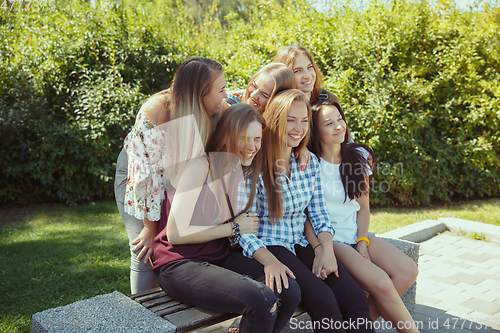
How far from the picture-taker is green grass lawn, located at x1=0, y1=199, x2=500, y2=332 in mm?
3422

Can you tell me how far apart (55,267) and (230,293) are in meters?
2.77

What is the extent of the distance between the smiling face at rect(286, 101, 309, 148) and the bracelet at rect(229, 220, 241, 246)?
0.64m

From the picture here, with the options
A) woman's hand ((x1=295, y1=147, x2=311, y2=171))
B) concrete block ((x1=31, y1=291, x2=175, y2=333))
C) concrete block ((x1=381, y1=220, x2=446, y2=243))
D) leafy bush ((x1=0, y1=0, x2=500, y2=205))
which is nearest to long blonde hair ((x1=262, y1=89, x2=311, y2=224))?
woman's hand ((x1=295, y1=147, x2=311, y2=171))

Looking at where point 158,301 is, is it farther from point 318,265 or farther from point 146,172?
point 318,265

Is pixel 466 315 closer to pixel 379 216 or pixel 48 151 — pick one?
pixel 379 216

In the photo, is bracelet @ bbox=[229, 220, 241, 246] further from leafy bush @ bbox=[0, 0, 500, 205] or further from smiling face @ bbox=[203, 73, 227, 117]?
leafy bush @ bbox=[0, 0, 500, 205]

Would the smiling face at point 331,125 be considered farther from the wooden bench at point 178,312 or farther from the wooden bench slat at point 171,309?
the wooden bench slat at point 171,309

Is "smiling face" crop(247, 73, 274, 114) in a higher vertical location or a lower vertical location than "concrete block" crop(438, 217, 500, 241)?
higher

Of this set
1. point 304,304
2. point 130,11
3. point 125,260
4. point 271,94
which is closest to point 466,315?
point 304,304

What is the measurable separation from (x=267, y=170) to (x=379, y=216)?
3829 mm

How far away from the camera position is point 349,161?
115 inches

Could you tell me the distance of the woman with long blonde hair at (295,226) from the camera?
2156 mm

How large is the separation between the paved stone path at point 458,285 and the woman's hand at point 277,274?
5.40ft

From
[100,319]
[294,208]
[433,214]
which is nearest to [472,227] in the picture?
[433,214]
